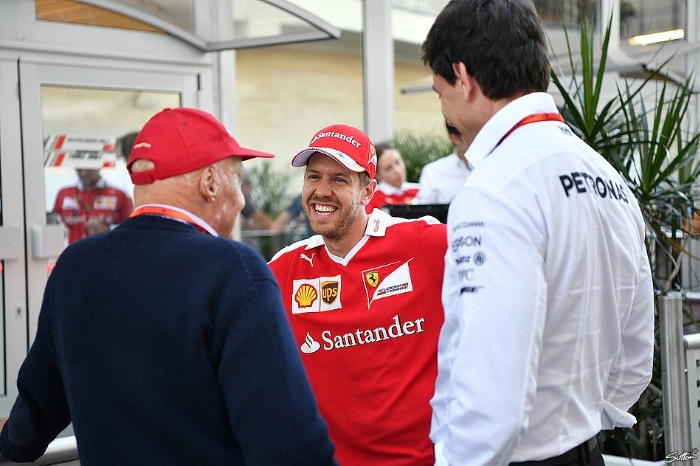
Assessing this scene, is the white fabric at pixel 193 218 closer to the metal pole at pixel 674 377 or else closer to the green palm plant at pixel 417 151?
the metal pole at pixel 674 377

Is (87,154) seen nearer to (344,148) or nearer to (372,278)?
(344,148)

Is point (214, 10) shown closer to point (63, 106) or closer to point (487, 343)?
point (63, 106)

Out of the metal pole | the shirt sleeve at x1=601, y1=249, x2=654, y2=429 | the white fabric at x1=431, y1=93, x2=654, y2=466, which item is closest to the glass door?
the metal pole

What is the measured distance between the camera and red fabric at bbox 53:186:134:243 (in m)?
6.12

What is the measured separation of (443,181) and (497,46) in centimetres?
512

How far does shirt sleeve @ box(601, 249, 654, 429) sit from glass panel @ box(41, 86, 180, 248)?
452 cm

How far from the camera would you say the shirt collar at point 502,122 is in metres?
1.95

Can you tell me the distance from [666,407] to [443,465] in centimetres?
206

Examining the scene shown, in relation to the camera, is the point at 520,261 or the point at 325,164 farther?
the point at 325,164

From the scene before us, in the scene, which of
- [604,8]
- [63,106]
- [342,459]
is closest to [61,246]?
[63,106]

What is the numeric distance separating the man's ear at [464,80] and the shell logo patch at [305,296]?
3.68 ft

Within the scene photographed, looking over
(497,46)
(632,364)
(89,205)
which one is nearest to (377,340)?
(632,364)

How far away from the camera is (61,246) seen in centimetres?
603

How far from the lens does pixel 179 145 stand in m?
1.99
